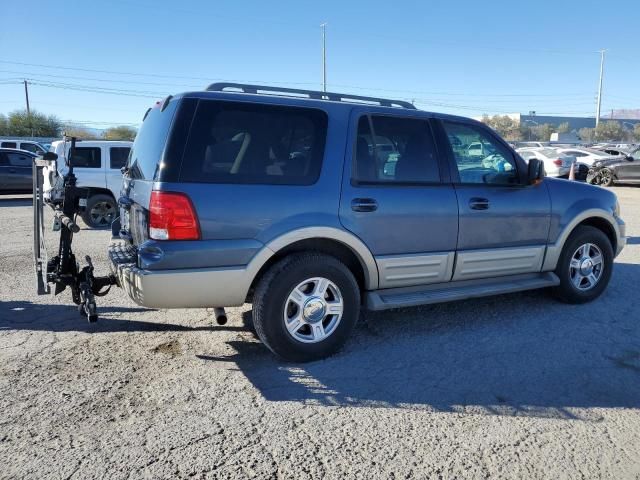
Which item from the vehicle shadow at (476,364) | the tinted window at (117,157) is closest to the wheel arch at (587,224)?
the vehicle shadow at (476,364)

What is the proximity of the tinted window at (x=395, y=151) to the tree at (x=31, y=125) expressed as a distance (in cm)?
6673

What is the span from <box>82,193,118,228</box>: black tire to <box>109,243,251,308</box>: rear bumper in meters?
7.78

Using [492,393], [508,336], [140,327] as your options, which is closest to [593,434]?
[492,393]

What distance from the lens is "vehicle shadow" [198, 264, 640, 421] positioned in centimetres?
340

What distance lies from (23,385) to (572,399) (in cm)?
369

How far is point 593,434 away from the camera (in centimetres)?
301

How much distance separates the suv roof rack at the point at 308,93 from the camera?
13.2ft

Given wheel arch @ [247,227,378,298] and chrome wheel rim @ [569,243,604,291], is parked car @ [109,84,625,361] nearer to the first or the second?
wheel arch @ [247,227,378,298]

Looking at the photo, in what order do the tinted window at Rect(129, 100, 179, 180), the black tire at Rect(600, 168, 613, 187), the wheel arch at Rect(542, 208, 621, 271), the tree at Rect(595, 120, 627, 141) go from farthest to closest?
1. the tree at Rect(595, 120, 627, 141)
2. the black tire at Rect(600, 168, 613, 187)
3. the wheel arch at Rect(542, 208, 621, 271)
4. the tinted window at Rect(129, 100, 179, 180)

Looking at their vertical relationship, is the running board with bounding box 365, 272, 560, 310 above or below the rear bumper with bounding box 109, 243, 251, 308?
below

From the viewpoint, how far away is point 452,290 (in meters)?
4.57

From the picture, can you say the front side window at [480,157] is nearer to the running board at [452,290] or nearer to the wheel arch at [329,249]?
the running board at [452,290]

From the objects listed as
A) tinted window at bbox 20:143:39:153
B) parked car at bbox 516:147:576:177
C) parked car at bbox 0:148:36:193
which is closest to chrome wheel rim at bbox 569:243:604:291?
parked car at bbox 0:148:36:193

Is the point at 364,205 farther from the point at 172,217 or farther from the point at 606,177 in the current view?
the point at 606,177
